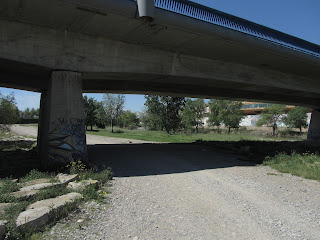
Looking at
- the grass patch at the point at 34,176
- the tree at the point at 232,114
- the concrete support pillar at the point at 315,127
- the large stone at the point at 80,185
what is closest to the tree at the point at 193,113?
the tree at the point at 232,114

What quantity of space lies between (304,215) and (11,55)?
336 inches

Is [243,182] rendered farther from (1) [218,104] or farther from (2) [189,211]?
(1) [218,104]

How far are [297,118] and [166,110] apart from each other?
84.9 feet

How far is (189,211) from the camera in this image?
4621mm

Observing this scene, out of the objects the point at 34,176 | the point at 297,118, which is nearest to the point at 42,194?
the point at 34,176

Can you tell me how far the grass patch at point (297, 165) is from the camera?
8.03 meters

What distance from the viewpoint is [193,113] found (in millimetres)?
51531

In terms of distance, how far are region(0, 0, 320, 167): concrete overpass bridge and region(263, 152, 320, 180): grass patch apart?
4171 millimetres

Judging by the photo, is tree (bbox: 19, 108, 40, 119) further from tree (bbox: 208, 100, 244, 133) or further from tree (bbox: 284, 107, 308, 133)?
tree (bbox: 284, 107, 308, 133)

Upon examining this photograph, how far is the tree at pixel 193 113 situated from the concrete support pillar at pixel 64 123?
4348 centimetres

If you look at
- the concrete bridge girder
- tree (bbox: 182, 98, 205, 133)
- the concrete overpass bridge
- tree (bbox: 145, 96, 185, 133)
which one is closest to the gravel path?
the concrete overpass bridge

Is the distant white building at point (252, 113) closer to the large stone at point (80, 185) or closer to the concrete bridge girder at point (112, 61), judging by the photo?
the concrete bridge girder at point (112, 61)

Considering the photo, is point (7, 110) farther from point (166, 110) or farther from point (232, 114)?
point (232, 114)

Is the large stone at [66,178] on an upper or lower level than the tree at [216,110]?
lower
